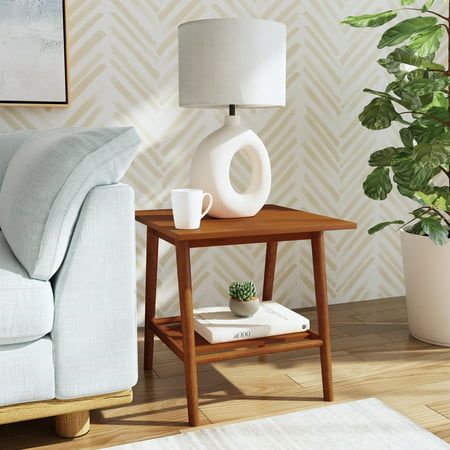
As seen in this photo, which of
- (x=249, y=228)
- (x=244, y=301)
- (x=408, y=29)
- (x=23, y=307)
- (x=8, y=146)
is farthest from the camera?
(x=408, y=29)

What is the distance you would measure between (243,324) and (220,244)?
0.93 ft

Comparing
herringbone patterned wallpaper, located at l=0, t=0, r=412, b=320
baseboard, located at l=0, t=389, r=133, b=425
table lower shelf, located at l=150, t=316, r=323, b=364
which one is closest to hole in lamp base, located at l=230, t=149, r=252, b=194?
herringbone patterned wallpaper, located at l=0, t=0, r=412, b=320

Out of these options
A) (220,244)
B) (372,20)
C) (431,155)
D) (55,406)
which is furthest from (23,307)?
(372,20)

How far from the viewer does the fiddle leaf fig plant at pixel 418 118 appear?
2164 mm

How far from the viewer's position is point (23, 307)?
4.80 ft

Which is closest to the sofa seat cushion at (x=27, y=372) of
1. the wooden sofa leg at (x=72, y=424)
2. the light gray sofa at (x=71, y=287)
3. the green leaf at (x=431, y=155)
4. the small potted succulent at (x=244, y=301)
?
the light gray sofa at (x=71, y=287)

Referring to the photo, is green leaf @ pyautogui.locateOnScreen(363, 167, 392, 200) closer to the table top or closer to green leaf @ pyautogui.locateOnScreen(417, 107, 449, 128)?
green leaf @ pyautogui.locateOnScreen(417, 107, 449, 128)

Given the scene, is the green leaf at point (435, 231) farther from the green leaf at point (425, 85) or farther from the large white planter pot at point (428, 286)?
the green leaf at point (425, 85)

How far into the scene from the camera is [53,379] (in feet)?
5.05

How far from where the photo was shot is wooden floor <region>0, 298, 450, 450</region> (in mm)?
1690

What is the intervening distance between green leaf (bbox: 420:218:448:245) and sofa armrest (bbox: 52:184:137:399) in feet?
3.65

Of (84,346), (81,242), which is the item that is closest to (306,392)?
(84,346)

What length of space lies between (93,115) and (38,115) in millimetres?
204

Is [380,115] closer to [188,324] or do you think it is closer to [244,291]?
[244,291]
